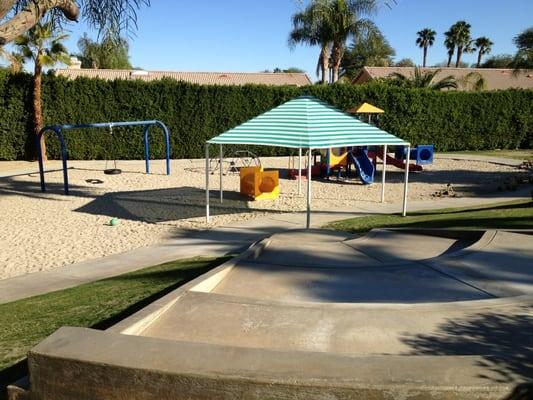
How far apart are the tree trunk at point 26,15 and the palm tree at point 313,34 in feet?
90.9

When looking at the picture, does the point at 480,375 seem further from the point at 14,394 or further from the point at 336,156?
the point at 336,156

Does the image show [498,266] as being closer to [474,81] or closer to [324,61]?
[324,61]

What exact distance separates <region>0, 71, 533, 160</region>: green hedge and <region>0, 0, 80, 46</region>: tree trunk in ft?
49.9

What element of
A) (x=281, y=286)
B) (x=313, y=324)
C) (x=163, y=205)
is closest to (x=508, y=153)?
(x=163, y=205)

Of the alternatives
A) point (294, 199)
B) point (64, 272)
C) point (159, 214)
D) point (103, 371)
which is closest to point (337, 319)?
point (103, 371)

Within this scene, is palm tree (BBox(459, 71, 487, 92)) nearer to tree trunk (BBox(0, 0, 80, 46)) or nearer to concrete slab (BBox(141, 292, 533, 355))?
tree trunk (BBox(0, 0, 80, 46))

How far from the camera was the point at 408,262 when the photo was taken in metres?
6.73

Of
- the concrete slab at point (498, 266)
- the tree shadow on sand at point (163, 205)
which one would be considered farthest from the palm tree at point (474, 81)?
the concrete slab at point (498, 266)

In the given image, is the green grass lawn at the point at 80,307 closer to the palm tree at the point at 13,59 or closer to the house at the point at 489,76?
the palm tree at the point at 13,59

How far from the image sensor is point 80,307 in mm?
5848

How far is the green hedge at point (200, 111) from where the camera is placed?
23297mm

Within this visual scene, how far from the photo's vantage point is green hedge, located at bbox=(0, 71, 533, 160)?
76.4ft

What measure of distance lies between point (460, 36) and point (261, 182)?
69255mm

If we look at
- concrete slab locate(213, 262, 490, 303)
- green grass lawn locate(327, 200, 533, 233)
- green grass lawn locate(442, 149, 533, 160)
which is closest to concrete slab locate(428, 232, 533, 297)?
concrete slab locate(213, 262, 490, 303)
